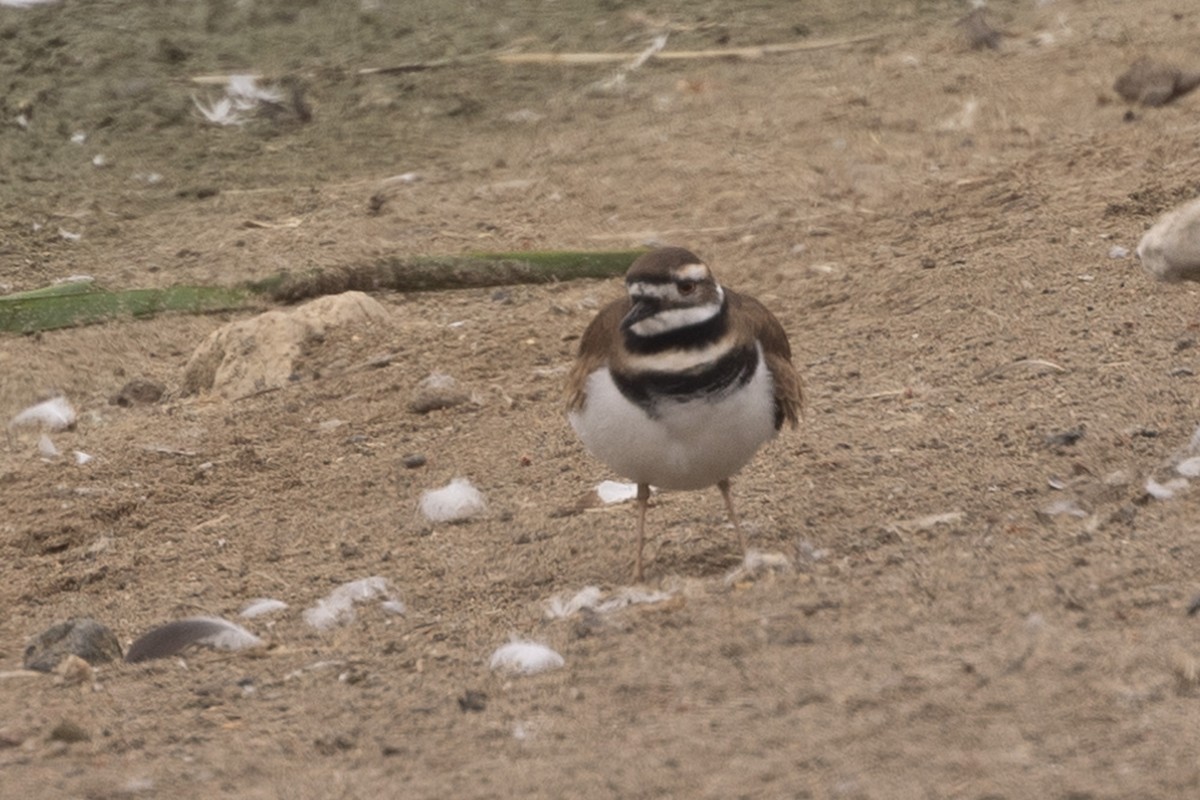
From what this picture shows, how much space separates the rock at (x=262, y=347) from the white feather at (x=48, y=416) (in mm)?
450

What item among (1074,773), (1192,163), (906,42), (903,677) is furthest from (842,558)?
(906,42)

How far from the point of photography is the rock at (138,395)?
720cm

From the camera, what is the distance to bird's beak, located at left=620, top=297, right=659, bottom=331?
470 centimetres

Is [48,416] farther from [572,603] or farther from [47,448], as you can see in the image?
[572,603]

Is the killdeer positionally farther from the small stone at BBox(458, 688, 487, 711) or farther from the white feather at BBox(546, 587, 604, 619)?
the small stone at BBox(458, 688, 487, 711)

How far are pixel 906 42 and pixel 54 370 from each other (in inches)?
196

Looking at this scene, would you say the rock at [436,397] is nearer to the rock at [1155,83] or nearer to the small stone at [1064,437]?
the small stone at [1064,437]

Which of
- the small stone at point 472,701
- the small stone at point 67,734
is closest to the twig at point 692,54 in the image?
the small stone at point 472,701

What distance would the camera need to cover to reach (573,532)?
5.52 m

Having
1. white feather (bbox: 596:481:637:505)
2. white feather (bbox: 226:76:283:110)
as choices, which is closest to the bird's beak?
white feather (bbox: 596:481:637:505)

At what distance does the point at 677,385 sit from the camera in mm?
4648

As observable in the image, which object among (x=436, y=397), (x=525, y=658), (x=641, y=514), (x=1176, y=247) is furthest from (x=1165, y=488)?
(x=436, y=397)

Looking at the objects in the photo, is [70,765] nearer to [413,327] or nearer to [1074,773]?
[1074,773]

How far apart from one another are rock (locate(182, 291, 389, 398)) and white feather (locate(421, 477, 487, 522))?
1.41 m
